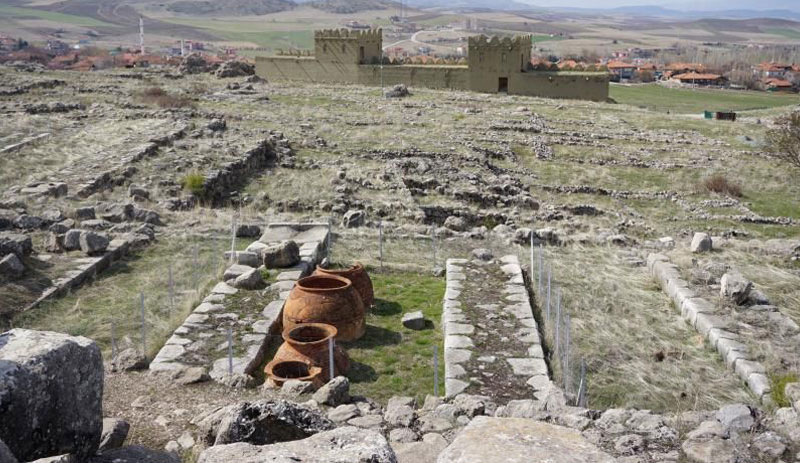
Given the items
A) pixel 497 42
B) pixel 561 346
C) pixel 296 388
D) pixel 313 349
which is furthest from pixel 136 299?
pixel 497 42

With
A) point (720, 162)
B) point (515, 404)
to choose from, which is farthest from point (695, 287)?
point (720, 162)

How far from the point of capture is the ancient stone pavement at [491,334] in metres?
8.01

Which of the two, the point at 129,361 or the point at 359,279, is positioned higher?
the point at 359,279

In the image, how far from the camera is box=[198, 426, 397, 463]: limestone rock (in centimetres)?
363

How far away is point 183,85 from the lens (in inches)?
1596

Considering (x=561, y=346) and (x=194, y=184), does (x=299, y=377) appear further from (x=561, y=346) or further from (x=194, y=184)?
(x=194, y=184)

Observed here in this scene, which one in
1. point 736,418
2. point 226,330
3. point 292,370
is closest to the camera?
point 736,418

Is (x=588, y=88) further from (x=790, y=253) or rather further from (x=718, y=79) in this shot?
(x=718, y=79)

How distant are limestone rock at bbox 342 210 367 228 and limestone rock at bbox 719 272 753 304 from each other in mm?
7412

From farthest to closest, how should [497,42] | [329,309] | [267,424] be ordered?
[497,42] → [329,309] → [267,424]

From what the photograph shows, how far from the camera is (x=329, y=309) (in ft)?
30.2

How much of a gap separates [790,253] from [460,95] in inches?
1097

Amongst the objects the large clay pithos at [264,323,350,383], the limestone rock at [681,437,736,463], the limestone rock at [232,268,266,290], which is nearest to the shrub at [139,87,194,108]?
the limestone rock at [232,268,266,290]

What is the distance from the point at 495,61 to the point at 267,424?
4151 cm
